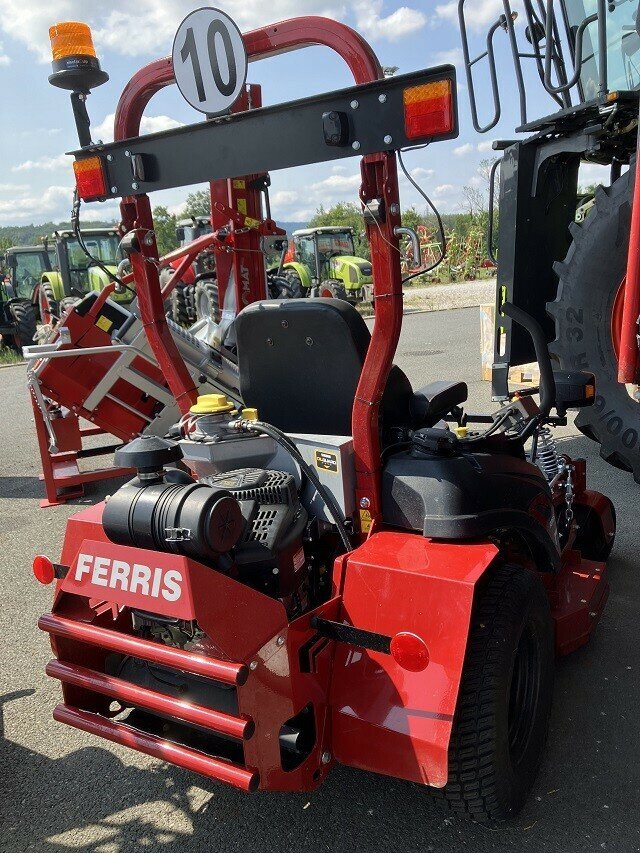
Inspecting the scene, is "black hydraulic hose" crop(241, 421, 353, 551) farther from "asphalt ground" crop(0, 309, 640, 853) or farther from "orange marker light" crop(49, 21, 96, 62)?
"orange marker light" crop(49, 21, 96, 62)

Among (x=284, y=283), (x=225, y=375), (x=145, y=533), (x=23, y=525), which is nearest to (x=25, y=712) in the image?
(x=145, y=533)

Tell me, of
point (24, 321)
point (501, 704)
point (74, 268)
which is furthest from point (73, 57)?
point (24, 321)

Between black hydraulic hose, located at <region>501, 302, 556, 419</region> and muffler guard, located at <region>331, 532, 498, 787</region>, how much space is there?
2.64 ft

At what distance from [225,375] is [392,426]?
9.49 feet

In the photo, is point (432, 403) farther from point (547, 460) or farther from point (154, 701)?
point (154, 701)

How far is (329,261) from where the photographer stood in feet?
62.5

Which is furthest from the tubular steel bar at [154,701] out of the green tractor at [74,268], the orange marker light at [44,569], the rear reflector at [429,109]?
the green tractor at [74,268]

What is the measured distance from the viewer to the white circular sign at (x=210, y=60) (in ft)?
6.86

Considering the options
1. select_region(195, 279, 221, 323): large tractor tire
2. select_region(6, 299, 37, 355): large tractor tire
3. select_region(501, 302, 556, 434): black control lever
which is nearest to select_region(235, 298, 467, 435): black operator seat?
select_region(501, 302, 556, 434): black control lever

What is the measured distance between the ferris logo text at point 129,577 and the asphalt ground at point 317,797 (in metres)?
0.85

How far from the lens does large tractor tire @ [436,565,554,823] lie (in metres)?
2.00

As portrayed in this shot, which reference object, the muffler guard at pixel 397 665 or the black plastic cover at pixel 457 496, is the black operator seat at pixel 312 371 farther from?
the muffler guard at pixel 397 665

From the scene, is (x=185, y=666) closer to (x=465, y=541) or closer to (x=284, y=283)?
(x=465, y=541)

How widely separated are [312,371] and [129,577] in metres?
0.92
